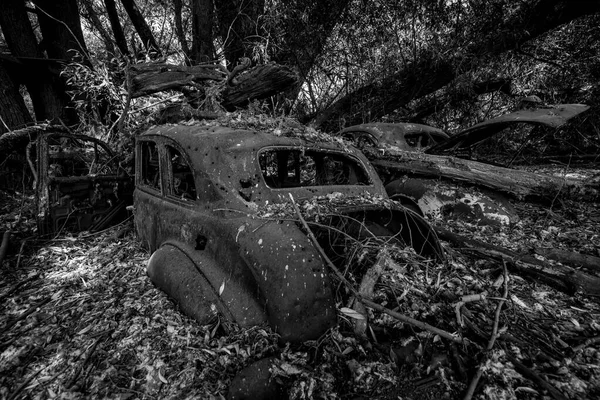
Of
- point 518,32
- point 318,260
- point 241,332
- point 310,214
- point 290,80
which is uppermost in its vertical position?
point 518,32

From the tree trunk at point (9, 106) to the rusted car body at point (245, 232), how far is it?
16.1 feet

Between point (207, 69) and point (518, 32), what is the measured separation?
7310 millimetres

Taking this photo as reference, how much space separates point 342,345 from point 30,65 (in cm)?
831

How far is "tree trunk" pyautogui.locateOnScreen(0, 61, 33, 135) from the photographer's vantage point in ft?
19.7

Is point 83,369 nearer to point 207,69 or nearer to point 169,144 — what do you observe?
point 169,144

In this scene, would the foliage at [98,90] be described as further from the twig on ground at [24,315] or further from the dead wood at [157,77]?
the twig on ground at [24,315]

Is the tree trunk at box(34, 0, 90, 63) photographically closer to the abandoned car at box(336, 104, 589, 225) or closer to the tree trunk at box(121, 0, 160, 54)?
the tree trunk at box(121, 0, 160, 54)

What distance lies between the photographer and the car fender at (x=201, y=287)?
1896mm

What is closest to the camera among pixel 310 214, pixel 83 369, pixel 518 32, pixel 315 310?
pixel 315 310

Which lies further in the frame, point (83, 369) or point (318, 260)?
point (83, 369)

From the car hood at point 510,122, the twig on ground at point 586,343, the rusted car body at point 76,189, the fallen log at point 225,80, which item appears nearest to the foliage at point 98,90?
the fallen log at point 225,80

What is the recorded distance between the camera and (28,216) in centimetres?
486

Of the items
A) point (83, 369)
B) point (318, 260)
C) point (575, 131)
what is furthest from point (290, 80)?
point (575, 131)

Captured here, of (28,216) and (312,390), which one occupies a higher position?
(28,216)
